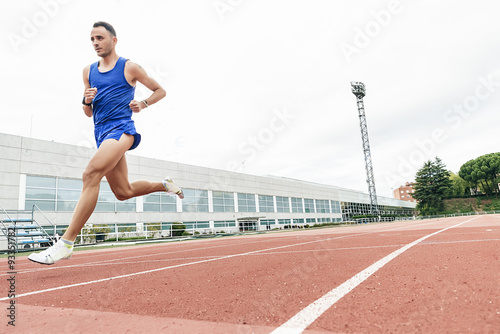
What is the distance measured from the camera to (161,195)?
109 feet

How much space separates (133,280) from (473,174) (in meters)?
96.1

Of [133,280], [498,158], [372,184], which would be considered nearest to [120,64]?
[133,280]

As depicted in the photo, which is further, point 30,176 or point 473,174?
point 473,174

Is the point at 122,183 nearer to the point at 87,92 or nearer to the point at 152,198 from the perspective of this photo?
the point at 87,92

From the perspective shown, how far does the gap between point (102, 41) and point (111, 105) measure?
2.23 feet

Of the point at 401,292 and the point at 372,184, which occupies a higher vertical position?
the point at 372,184

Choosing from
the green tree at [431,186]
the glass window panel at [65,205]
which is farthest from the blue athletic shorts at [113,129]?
the green tree at [431,186]

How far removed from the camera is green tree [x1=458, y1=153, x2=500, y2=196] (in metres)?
76.2

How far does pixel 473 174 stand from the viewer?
259ft

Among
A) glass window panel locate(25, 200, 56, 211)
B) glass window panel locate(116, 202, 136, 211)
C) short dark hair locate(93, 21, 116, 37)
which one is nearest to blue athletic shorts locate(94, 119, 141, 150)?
short dark hair locate(93, 21, 116, 37)

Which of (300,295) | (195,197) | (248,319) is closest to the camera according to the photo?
(248,319)

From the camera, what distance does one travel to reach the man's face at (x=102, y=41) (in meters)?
3.18

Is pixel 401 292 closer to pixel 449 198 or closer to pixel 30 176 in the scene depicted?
pixel 30 176

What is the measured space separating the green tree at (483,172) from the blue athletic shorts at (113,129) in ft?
310
